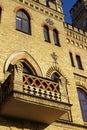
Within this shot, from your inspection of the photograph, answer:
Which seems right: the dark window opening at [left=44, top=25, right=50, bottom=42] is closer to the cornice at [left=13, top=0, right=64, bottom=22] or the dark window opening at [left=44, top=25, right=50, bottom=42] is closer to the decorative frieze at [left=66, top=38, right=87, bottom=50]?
the cornice at [left=13, top=0, right=64, bottom=22]

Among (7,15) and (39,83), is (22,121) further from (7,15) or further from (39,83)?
(7,15)

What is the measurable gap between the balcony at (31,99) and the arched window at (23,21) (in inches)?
166

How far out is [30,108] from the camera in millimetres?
9672

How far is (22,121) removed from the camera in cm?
1017

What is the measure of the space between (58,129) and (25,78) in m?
2.88

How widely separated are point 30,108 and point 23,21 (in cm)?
602

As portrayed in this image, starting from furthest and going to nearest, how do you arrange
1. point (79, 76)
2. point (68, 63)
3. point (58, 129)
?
1. point (79, 76)
2. point (68, 63)
3. point (58, 129)

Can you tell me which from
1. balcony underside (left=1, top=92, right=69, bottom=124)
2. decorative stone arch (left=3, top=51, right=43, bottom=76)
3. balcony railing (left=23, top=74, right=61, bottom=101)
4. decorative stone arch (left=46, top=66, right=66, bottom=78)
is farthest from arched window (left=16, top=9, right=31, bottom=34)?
balcony underside (left=1, top=92, right=69, bottom=124)

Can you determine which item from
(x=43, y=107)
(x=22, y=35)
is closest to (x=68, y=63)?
(x=22, y=35)

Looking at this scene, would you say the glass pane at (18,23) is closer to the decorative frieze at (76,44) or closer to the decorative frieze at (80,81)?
the decorative frieze at (76,44)

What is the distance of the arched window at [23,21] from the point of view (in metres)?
13.7

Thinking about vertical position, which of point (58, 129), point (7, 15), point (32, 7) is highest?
point (32, 7)

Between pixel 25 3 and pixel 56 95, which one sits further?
pixel 25 3

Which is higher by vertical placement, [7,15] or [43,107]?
[7,15]
